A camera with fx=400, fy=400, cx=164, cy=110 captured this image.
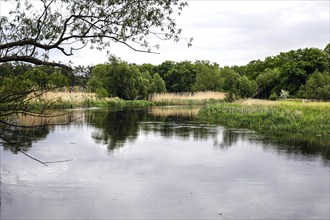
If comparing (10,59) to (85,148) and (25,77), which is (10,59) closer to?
(25,77)

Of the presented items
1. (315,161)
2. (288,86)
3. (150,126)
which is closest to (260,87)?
(288,86)

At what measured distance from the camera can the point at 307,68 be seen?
55469 mm

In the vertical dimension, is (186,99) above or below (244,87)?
below

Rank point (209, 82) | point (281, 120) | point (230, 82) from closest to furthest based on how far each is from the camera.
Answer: point (281, 120) → point (230, 82) → point (209, 82)

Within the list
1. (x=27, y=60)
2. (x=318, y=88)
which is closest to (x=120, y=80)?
(x=318, y=88)

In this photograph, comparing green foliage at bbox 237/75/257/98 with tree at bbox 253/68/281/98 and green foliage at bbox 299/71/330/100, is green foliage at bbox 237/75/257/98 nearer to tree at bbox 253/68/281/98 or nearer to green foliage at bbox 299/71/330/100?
tree at bbox 253/68/281/98

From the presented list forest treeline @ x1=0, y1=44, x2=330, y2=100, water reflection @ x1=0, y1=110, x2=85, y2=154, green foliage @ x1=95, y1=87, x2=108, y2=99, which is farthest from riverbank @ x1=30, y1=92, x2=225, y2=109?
water reflection @ x1=0, y1=110, x2=85, y2=154

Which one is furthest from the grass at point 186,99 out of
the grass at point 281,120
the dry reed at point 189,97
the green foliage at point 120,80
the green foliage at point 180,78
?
the grass at point 281,120

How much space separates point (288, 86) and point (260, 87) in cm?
385

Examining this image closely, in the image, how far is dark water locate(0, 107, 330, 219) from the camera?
27.5 feet

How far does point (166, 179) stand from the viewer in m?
11.0

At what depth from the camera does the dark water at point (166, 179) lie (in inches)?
329

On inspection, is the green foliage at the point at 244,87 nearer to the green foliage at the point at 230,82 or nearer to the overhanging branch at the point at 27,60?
the green foliage at the point at 230,82

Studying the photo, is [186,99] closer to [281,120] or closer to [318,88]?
[318,88]
